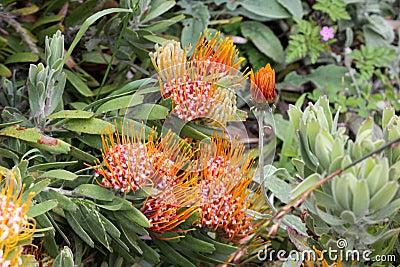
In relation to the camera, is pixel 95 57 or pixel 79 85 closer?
pixel 79 85

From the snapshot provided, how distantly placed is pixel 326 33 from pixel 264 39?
0.23 meters

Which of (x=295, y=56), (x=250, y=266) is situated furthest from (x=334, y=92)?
(x=250, y=266)

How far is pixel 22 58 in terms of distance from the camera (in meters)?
1.58

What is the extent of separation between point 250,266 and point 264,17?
93cm

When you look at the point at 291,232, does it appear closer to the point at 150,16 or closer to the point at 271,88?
the point at 271,88

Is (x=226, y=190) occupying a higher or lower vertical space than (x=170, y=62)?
lower

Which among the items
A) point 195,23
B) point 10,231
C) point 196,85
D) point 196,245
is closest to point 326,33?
point 195,23

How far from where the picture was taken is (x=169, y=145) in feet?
3.94

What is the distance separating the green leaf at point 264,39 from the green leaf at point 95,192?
1023mm

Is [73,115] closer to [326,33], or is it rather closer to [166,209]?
[166,209]

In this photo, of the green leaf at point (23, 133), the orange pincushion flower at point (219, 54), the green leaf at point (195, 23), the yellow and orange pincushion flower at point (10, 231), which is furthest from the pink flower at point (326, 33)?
the yellow and orange pincushion flower at point (10, 231)

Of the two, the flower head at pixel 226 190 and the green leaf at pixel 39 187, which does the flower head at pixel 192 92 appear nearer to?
the flower head at pixel 226 190

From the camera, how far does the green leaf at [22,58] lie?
1547mm

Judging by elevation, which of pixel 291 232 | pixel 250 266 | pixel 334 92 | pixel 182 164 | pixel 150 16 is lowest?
pixel 250 266
